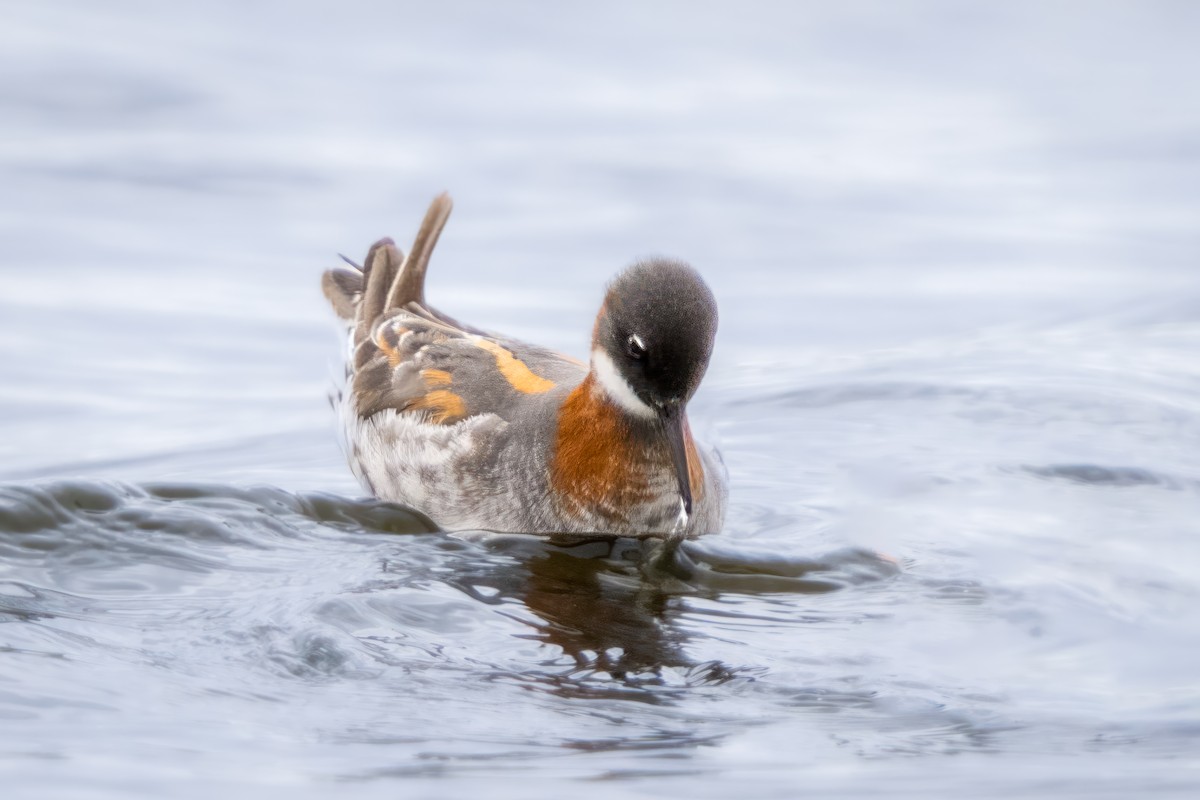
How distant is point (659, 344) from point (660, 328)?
0.08 m

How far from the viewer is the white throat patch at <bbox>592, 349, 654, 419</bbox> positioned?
8070 millimetres

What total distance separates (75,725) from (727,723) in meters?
2.07

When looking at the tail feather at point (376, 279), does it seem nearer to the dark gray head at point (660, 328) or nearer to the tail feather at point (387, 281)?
the tail feather at point (387, 281)

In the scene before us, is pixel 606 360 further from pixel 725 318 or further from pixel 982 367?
pixel 725 318

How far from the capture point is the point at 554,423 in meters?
8.51

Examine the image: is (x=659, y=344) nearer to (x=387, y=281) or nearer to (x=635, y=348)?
(x=635, y=348)

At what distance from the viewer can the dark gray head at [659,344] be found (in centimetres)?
759

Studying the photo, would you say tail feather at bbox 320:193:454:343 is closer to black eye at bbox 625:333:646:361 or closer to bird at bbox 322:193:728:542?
bird at bbox 322:193:728:542

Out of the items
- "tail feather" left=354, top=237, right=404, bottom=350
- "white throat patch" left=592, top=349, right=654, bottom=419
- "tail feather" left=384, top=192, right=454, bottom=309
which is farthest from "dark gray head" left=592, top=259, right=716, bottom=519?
"tail feather" left=354, top=237, right=404, bottom=350

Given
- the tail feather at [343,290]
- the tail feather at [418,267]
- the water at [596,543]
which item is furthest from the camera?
the tail feather at [343,290]

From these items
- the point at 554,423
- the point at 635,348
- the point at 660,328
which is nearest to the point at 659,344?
the point at 660,328

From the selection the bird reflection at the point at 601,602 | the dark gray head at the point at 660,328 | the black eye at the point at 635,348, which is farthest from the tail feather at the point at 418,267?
the black eye at the point at 635,348

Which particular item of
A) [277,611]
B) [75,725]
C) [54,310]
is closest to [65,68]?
[54,310]

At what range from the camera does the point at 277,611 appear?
6.90 metres
